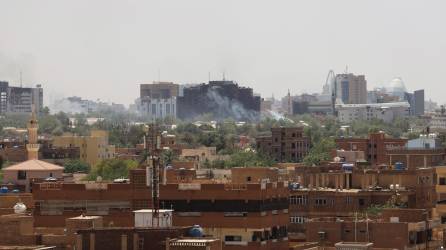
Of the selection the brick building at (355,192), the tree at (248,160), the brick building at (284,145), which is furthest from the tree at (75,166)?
the brick building at (355,192)

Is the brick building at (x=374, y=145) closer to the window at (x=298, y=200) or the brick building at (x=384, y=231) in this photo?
the window at (x=298, y=200)

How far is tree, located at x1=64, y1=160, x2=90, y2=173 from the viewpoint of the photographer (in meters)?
130

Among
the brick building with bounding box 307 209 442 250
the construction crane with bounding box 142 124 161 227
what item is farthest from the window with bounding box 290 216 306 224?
the construction crane with bounding box 142 124 161 227

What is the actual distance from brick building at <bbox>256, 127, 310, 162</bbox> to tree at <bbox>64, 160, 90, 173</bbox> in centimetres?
2273

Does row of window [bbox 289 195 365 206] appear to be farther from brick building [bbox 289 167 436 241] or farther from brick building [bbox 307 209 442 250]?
brick building [bbox 307 209 442 250]

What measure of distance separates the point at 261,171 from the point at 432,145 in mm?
41547

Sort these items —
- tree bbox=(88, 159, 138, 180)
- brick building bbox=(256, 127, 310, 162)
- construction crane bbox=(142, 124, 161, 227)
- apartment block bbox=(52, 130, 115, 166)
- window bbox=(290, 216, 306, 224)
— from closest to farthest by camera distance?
construction crane bbox=(142, 124, 161, 227) → window bbox=(290, 216, 306, 224) → tree bbox=(88, 159, 138, 180) → apartment block bbox=(52, 130, 115, 166) → brick building bbox=(256, 127, 310, 162)

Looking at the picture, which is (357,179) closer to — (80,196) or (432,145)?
(80,196)

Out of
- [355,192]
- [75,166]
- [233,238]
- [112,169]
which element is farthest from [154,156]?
[75,166]

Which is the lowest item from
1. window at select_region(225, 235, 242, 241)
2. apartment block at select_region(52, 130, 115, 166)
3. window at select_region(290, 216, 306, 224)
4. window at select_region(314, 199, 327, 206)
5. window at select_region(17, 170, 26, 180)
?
window at select_region(290, 216, 306, 224)

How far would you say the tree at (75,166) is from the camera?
130 metres

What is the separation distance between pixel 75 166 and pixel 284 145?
2857 cm

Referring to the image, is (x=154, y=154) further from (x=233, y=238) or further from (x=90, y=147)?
(x=90, y=147)

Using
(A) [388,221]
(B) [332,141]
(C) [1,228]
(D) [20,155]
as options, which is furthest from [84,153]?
(C) [1,228]
